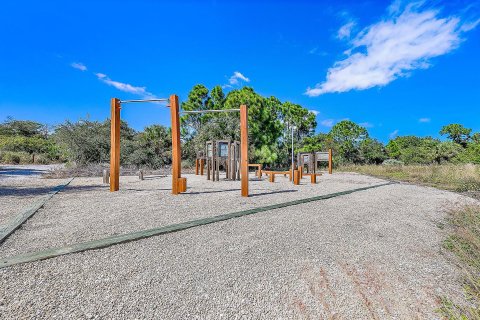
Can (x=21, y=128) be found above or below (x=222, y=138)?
above

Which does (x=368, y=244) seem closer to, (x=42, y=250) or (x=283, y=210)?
(x=283, y=210)

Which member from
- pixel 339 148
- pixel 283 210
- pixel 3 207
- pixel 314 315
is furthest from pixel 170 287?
pixel 339 148

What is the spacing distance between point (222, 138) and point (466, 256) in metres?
15.3

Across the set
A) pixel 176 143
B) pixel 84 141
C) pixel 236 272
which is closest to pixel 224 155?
pixel 176 143

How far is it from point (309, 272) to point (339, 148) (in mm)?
27824

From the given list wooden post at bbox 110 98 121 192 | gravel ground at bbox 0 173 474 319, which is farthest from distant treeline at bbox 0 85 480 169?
gravel ground at bbox 0 173 474 319

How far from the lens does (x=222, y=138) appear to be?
17.4 m

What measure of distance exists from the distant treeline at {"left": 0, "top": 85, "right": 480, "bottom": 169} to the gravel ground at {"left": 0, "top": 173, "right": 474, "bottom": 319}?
866 centimetres

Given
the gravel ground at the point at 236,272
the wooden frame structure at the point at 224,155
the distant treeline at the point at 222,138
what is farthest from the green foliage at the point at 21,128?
the gravel ground at the point at 236,272

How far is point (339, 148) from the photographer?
28031 millimetres

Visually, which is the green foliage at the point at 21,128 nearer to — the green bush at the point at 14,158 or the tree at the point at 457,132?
the green bush at the point at 14,158

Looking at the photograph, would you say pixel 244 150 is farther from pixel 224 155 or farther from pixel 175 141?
pixel 224 155

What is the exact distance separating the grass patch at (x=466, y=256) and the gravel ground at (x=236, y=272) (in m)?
0.09

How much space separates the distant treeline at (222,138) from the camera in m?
15.1
